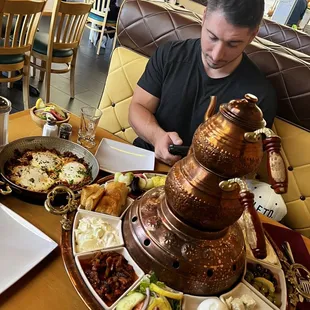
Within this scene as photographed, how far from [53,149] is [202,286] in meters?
0.70

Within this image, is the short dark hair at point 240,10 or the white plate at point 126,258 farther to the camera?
the short dark hair at point 240,10

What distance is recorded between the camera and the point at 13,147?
1139 millimetres

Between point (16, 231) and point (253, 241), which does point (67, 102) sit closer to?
point (16, 231)

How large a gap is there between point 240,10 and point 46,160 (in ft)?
3.10

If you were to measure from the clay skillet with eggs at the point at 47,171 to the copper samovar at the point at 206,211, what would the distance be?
27cm

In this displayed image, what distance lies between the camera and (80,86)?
4.41 m

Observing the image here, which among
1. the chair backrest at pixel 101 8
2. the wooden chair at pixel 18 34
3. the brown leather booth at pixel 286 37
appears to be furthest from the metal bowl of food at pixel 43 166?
the chair backrest at pixel 101 8

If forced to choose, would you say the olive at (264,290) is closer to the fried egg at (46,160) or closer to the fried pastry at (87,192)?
the fried pastry at (87,192)

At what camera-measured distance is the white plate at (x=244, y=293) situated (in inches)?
33.6

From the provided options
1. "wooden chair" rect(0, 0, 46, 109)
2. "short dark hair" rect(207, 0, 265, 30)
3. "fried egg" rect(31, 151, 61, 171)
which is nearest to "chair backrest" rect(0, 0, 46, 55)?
"wooden chair" rect(0, 0, 46, 109)

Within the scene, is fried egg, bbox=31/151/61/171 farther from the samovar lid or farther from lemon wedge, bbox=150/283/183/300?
the samovar lid

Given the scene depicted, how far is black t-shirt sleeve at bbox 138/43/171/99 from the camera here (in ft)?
5.63

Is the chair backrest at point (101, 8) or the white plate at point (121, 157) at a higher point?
the white plate at point (121, 157)

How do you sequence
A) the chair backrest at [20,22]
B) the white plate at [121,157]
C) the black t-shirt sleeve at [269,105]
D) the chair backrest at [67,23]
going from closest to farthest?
1. the white plate at [121,157]
2. the black t-shirt sleeve at [269,105]
3. the chair backrest at [20,22]
4. the chair backrest at [67,23]
